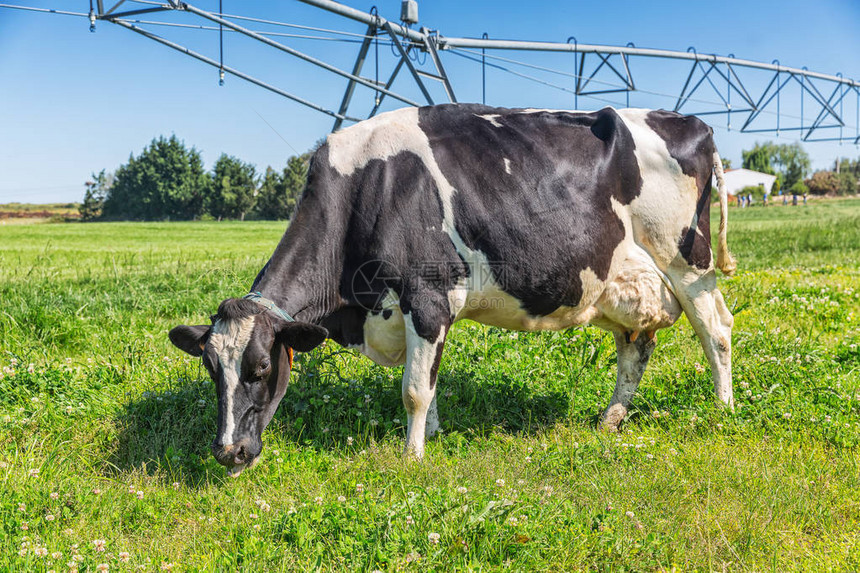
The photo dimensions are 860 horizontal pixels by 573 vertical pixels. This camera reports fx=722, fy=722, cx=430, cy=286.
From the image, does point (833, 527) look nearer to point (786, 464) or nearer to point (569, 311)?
point (786, 464)

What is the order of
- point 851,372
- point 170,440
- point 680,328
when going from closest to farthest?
point 170,440 < point 851,372 < point 680,328

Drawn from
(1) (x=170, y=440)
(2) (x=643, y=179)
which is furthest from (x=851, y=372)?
(1) (x=170, y=440)

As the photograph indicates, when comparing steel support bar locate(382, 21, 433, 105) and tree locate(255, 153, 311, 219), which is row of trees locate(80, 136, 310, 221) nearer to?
tree locate(255, 153, 311, 219)

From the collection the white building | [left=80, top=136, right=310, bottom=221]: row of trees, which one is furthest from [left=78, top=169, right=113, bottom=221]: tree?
the white building

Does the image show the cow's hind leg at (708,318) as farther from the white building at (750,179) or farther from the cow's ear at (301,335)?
the white building at (750,179)

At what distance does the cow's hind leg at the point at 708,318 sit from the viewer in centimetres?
512

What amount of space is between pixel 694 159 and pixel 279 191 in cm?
7546

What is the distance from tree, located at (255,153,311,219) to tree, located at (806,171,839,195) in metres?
63.2

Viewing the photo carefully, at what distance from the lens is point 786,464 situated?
4.21 meters

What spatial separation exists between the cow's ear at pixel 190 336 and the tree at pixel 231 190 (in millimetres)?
80687

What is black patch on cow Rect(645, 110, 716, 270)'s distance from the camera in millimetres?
5047

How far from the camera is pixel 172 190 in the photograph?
288 ft

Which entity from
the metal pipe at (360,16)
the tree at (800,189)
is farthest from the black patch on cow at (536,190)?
the tree at (800,189)

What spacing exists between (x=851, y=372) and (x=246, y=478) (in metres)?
4.56
